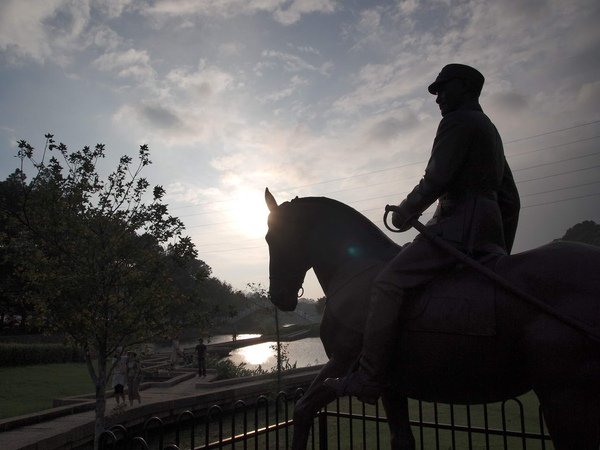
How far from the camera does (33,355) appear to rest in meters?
26.3

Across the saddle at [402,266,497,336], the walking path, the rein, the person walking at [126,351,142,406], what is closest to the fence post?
the saddle at [402,266,497,336]

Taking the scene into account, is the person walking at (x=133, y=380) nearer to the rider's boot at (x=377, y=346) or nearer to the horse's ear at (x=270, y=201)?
the horse's ear at (x=270, y=201)

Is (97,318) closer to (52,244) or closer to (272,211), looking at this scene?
(52,244)

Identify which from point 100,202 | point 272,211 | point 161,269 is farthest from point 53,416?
point 272,211

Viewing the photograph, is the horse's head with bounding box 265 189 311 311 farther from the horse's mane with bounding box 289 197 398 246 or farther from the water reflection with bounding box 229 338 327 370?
the water reflection with bounding box 229 338 327 370

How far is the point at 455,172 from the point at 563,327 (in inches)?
47.7

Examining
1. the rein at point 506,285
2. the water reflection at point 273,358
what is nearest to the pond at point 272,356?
the water reflection at point 273,358

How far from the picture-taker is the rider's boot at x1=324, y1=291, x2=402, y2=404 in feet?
10.1

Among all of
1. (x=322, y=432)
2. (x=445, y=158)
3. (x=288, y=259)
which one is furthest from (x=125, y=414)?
(x=445, y=158)

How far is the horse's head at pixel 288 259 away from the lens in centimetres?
393

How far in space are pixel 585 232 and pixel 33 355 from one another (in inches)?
2255

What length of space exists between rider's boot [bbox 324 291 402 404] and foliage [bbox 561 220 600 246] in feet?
184

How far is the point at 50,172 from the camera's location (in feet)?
34.7

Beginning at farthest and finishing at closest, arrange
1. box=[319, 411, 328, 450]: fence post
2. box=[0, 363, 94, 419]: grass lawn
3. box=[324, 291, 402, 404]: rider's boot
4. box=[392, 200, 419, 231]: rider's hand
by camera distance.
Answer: box=[0, 363, 94, 419]: grass lawn → box=[319, 411, 328, 450]: fence post → box=[392, 200, 419, 231]: rider's hand → box=[324, 291, 402, 404]: rider's boot
